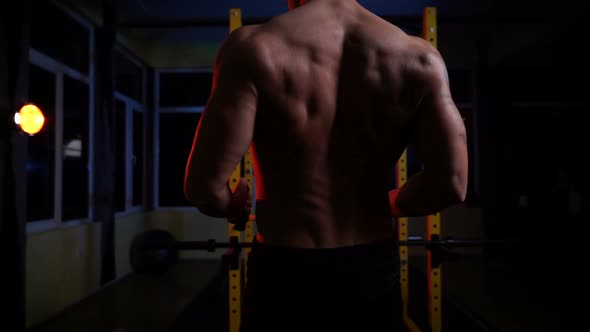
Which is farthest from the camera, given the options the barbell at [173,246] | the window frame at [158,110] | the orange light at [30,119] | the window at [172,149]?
the window at [172,149]

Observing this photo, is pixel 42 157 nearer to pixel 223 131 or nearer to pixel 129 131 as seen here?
pixel 129 131

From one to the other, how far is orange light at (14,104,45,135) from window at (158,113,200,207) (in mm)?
3214

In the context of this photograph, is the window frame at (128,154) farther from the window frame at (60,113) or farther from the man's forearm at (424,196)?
the man's forearm at (424,196)

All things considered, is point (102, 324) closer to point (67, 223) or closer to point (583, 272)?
point (67, 223)

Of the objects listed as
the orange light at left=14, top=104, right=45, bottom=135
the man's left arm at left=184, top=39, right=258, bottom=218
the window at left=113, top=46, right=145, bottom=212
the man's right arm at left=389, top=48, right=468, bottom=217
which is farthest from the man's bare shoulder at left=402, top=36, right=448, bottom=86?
the window at left=113, top=46, right=145, bottom=212

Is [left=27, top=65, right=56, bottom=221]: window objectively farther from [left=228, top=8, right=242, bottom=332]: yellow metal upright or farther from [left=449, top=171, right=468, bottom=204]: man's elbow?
[left=449, top=171, right=468, bottom=204]: man's elbow

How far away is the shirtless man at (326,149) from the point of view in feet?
2.38

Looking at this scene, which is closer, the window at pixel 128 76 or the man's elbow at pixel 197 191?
the man's elbow at pixel 197 191

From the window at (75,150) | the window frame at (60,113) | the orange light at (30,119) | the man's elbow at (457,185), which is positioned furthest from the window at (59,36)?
the man's elbow at (457,185)

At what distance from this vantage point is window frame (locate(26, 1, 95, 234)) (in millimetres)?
3045

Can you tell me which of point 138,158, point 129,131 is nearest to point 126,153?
point 129,131

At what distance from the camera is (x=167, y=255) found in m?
2.08

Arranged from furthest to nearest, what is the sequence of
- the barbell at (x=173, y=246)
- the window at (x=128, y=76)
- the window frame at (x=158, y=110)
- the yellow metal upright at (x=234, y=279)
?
the window frame at (x=158, y=110) < the window at (x=128, y=76) < the yellow metal upright at (x=234, y=279) < the barbell at (x=173, y=246)

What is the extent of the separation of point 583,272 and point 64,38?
5298 millimetres
